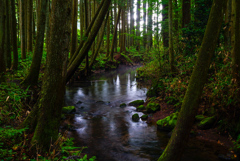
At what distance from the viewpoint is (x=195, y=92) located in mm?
3152

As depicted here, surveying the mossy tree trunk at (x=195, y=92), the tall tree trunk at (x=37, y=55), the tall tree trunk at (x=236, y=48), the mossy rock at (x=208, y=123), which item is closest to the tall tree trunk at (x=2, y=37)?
the tall tree trunk at (x=37, y=55)

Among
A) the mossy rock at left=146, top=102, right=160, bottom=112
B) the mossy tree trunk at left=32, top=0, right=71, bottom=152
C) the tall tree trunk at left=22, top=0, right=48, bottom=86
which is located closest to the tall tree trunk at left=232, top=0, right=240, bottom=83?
the mossy rock at left=146, top=102, right=160, bottom=112

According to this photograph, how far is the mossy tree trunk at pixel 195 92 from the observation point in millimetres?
3123

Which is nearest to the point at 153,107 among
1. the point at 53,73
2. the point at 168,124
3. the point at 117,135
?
the point at 168,124

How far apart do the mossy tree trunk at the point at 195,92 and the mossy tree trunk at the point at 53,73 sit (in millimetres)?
2232

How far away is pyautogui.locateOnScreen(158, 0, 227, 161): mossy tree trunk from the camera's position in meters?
3.12

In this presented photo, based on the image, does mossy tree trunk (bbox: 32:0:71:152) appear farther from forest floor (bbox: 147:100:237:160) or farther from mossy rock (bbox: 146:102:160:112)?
mossy rock (bbox: 146:102:160:112)

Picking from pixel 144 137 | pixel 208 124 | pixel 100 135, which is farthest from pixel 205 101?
pixel 100 135

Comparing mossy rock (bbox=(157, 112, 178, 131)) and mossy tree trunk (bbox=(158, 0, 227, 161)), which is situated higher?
mossy tree trunk (bbox=(158, 0, 227, 161))

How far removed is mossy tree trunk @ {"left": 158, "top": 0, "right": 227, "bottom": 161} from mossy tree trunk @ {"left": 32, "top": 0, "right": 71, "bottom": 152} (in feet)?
7.32

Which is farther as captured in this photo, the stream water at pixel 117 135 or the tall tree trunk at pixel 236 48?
the stream water at pixel 117 135

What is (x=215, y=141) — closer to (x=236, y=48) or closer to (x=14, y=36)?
(x=236, y=48)

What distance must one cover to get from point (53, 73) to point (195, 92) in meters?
2.61

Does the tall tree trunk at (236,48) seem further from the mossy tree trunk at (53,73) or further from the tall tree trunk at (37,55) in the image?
the tall tree trunk at (37,55)
